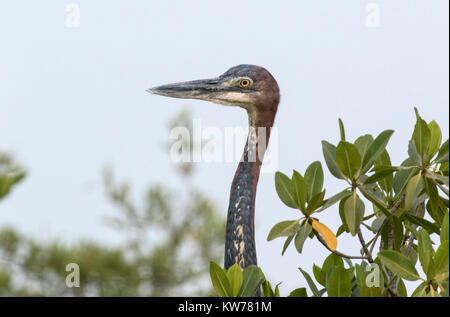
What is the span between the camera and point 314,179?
348cm

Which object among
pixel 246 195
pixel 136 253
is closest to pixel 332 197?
pixel 246 195

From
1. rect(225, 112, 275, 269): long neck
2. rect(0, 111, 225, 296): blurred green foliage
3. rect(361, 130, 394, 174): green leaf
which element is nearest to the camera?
rect(361, 130, 394, 174): green leaf

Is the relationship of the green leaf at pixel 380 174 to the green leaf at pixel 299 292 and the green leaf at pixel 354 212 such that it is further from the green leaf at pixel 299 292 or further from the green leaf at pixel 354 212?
the green leaf at pixel 299 292

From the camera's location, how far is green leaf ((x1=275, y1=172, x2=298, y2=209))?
11.5 feet

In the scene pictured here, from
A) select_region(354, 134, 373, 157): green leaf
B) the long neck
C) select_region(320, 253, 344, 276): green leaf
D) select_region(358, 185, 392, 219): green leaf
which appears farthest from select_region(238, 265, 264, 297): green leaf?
the long neck

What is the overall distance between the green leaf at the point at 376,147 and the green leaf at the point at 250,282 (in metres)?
0.55

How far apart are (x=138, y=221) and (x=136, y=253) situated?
0.97 m

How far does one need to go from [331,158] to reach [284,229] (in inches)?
13.3

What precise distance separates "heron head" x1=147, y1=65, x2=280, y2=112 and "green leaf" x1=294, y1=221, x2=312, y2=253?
5.62 feet

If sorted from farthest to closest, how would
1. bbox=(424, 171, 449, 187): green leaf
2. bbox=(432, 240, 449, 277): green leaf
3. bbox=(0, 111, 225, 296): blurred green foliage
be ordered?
bbox=(0, 111, 225, 296): blurred green foliage, bbox=(424, 171, 449, 187): green leaf, bbox=(432, 240, 449, 277): green leaf

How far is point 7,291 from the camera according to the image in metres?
11.3

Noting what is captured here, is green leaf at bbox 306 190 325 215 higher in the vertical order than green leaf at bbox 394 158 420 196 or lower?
lower

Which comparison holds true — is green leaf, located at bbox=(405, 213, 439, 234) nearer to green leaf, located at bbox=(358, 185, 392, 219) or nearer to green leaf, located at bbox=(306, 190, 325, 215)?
green leaf, located at bbox=(358, 185, 392, 219)
